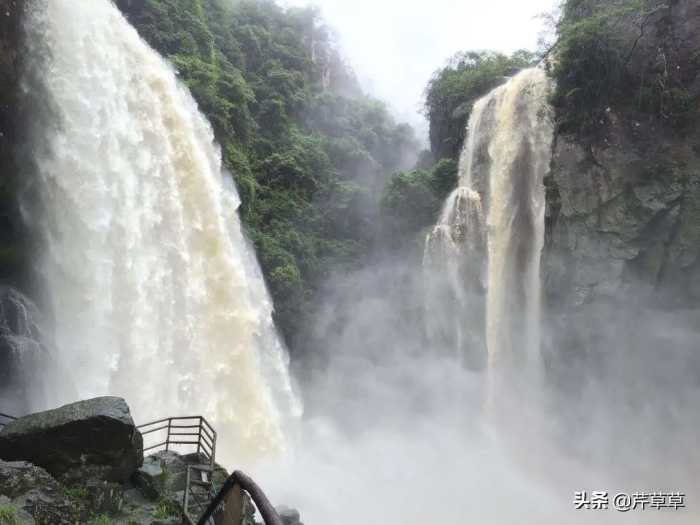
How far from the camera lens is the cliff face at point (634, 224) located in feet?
50.9

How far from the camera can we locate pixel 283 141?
27.3 meters

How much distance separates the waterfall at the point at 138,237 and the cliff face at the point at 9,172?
1.48 feet

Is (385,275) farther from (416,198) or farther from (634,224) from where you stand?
(634,224)

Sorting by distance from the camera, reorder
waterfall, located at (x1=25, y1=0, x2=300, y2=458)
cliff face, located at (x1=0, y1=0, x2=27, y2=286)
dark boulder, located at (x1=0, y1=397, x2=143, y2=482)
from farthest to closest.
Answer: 1. waterfall, located at (x1=25, y1=0, x2=300, y2=458)
2. cliff face, located at (x1=0, y1=0, x2=27, y2=286)
3. dark boulder, located at (x1=0, y1=397, x2=143, y2=482)

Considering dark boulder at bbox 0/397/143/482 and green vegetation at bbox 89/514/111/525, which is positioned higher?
dark boulder at bbox 0/397/143/482

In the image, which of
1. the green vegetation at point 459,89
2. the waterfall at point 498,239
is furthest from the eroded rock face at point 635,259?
the green vegetation at point 459,89

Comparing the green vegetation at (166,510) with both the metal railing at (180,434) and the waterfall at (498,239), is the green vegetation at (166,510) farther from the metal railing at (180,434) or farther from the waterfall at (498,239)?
the waterfall at (498,239)

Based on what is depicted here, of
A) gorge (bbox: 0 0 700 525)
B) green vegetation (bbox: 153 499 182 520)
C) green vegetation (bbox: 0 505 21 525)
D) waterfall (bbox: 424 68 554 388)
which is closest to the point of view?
green vegetation (bbox: 0 505 21 525)

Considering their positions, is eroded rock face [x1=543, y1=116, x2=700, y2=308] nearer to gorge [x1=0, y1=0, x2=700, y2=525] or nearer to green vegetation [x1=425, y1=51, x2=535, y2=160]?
gorge [x1=0, y1=0, x2=700, y2=525]

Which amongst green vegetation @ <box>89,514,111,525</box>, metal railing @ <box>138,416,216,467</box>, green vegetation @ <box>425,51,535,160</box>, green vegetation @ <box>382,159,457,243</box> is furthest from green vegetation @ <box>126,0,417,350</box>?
green vegetation @ <box>89,514,111,525</box>

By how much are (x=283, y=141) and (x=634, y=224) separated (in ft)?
57.0

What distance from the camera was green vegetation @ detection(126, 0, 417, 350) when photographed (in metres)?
21.9

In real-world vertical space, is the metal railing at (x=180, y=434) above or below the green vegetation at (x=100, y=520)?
above

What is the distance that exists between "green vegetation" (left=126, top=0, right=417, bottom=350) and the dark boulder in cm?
1414
